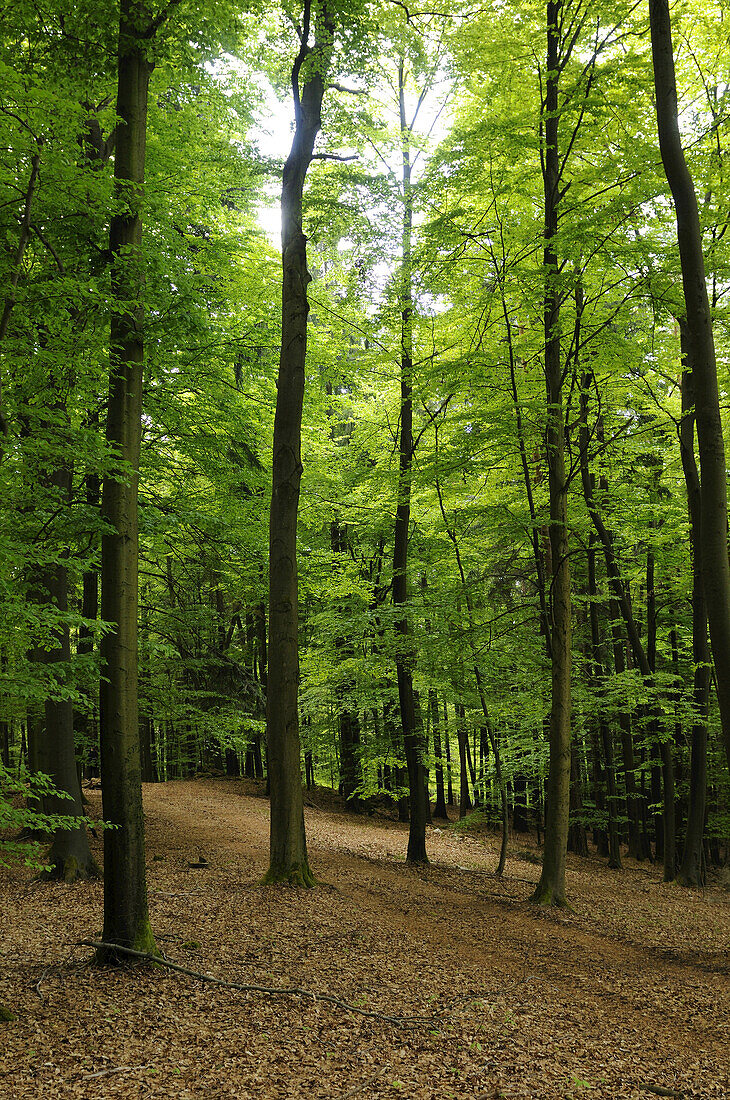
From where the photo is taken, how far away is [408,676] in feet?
41.6

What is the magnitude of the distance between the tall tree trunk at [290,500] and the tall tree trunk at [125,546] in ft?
9.86

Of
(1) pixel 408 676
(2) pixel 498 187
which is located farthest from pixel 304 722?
(2) pixel 498 187

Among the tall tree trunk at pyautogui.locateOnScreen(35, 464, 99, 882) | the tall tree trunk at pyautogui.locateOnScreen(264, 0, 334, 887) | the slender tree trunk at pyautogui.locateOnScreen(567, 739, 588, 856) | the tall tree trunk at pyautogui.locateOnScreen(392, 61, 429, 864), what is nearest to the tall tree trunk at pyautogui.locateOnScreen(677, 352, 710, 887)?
the slender tree trunk at pyautogui.locateOnScreen(567, 739, 588, 856)

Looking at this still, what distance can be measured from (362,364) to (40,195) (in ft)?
26.5

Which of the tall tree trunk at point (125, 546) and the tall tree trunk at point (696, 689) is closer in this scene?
the tall tree trunk at point (125, 546)

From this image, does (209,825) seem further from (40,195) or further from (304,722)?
(40,195)

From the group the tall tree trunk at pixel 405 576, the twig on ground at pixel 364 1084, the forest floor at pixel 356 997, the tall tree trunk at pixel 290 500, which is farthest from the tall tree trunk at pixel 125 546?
the tall tree trunk at pixel 405 576

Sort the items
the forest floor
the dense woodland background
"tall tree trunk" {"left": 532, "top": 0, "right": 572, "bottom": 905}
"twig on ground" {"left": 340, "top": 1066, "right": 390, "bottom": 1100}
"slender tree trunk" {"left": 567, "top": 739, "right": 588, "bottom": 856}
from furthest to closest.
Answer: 1. "slender tree trunk" {"left": 567, "top": 739, "right": 588, "bottom": 856}
2. "tall tree trunk" {"left": 532, "top": 0, "right": 572, "bottom": 905}
3. the dense woodland background
4. the forest floor
5. "twig on ground" {"left": 340, "top": 1066, "right": 390, "bottom": 1100}

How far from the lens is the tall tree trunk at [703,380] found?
5.51 meters

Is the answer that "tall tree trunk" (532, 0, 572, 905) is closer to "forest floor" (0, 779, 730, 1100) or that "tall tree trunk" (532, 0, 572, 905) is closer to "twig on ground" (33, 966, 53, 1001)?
"forest floor" (0, 779, 730, 1100)

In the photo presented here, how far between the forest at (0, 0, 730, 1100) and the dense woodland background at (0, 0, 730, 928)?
0.26ft

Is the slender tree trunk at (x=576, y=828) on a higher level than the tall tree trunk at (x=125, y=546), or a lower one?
lower

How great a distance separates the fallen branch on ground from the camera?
5109mm

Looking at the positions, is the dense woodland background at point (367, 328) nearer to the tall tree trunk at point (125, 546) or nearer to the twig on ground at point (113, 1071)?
the tall tree trunk at point (125, 546)
